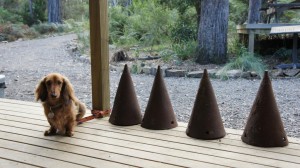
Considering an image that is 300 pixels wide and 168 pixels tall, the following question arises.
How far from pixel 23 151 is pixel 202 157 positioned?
1131 mm

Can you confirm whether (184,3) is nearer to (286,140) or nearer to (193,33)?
(193,33)

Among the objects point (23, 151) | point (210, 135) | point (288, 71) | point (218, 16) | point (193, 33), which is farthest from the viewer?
point (193, 33)

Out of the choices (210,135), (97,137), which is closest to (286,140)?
(210,135)

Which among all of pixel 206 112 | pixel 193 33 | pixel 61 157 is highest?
pixel 193 33

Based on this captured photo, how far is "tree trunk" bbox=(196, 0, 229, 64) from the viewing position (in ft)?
20.5

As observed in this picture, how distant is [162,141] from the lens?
2305mm

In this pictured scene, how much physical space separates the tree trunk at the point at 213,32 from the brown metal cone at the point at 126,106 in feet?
12.6

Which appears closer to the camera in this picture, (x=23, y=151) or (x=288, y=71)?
(x=23, y=151)

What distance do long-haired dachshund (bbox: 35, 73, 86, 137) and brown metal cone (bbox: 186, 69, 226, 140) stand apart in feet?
2.84

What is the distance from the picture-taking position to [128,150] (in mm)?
2160

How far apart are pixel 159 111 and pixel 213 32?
13.3 ft

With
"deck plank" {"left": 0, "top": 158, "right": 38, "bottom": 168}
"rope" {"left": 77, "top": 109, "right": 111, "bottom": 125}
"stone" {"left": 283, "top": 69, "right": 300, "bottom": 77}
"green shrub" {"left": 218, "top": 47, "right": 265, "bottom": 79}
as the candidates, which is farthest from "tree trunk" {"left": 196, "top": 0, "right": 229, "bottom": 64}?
"deck plank" {"left": 0, "top": 158, "right": 38, "bottom": 168}

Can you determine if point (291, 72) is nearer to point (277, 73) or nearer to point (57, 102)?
point (277, 73)

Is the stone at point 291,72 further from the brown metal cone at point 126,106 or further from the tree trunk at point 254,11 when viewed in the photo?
the tree trunk at point 254,11
